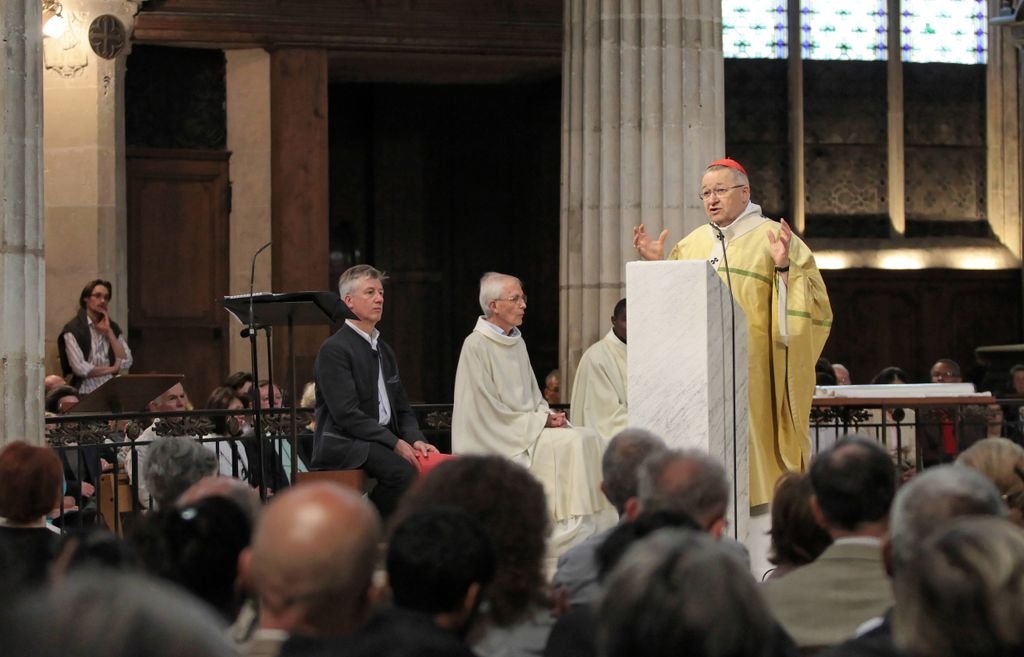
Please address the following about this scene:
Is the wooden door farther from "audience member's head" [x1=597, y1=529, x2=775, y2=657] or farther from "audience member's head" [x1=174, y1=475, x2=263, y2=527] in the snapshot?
"audience member's head" [x1=597, y1=529, x2=775, y2=657]

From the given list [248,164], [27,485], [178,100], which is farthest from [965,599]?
[178,100]

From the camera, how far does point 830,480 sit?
4.07 meters

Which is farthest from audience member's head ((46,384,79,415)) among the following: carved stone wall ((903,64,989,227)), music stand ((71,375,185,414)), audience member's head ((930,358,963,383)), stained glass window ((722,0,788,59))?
carved stone wall ((903,64,989,227))

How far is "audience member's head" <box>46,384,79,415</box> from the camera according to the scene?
10.2 metres

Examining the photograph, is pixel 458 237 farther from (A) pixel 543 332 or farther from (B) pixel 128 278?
(B) pixel 128 278

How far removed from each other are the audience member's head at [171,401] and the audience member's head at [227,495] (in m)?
6.43

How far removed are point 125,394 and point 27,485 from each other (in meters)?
5.30

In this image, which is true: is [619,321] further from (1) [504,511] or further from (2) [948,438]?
(1) [504,511]

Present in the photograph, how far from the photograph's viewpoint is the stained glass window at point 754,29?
17375mm

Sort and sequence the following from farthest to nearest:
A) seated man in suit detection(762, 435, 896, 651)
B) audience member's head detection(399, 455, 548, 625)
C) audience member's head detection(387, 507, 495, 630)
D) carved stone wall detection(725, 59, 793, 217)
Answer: carved stone wall detection(725, 59, 793, 217) → seated man in suit detection(762, 435, 896, 651) → audience member's head detection(399, 455, 548, 625) → audience member's head detection(387, 507, 495, 630)

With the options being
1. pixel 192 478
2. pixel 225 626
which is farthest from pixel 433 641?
pixel 192 478

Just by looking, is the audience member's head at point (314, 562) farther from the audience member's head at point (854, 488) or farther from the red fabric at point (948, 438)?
the red fabric at point (948, 438)

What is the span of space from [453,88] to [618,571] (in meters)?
14.8

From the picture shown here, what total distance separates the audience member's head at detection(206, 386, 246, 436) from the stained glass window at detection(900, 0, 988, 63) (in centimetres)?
956
